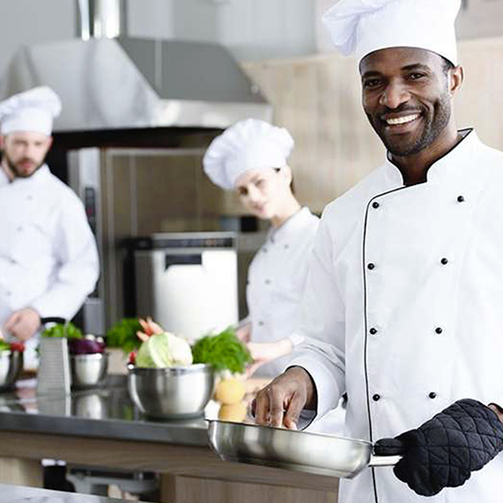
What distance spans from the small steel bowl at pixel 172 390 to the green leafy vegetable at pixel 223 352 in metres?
0.04

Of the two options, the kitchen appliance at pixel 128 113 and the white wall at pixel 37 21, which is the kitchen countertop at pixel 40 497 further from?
the white wall at pixel 37 21

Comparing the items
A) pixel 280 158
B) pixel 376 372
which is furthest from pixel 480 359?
pixel 280 158

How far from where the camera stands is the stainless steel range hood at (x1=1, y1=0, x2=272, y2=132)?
5.50 meters

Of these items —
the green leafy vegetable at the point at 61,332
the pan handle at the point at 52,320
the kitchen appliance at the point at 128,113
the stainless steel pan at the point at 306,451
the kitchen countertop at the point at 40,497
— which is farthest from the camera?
the kitchen appliance at the point at 128,113

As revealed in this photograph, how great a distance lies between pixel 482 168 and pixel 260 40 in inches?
162

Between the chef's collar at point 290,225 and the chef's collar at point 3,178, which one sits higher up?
the chef's collar at point 3,178

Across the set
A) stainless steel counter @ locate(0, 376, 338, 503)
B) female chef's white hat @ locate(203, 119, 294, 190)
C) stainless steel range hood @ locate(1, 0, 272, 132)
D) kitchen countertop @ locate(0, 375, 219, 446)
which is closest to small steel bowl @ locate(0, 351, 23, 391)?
kitchen countertop @ locate(0, 375, 219, 446)

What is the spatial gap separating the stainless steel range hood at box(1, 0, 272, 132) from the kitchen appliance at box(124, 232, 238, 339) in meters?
0.55

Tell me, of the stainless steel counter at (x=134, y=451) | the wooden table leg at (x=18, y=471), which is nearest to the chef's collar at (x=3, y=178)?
the stainless steel counter at (x=134, y=451)

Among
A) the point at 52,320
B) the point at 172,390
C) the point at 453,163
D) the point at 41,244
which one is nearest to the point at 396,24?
the point at 453,163

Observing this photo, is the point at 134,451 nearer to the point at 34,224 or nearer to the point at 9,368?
the point at 9,368

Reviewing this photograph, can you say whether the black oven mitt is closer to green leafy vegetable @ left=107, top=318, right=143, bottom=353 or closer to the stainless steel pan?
the stainless steel pan

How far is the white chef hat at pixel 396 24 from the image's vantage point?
1858 millimetres

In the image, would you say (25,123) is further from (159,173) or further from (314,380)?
(314,380)
